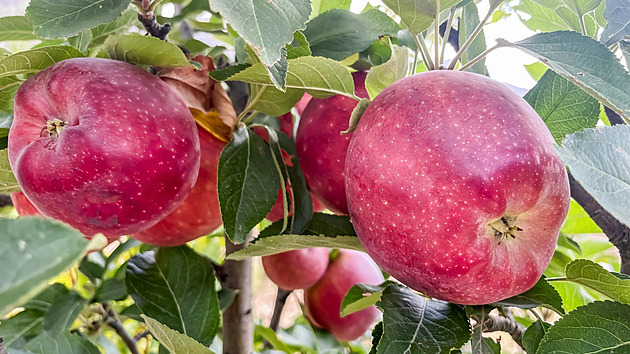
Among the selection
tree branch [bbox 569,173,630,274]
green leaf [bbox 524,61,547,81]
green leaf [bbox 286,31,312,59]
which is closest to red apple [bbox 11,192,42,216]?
green leaf [bbox 286,31,312,59]

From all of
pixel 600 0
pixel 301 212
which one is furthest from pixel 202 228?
pixel 600 0

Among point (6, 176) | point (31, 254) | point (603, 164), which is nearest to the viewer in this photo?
point (31, 254)

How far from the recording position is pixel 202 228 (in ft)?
1.96

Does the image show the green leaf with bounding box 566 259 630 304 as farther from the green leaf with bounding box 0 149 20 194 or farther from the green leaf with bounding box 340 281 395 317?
the green leaf with bounding box 0 149 20 194

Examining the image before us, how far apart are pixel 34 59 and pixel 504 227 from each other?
1.37 feet

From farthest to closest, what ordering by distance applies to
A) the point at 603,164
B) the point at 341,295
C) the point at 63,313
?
the point at 341,295 → the point at 63,313 → the point at 603,164

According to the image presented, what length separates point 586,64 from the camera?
44cm

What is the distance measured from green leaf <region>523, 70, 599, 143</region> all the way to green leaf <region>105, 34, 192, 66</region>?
0.35m

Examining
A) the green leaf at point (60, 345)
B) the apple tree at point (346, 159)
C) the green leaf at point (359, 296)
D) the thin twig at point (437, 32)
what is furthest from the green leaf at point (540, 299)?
the green leaf at point (60, 345)

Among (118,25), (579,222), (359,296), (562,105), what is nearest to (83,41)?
(118,25)

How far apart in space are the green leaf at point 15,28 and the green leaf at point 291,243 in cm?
35

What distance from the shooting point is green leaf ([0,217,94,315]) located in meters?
0.16

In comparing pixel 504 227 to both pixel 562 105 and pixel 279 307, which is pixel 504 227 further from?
pixel 279 307

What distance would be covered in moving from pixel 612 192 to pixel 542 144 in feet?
0.29
